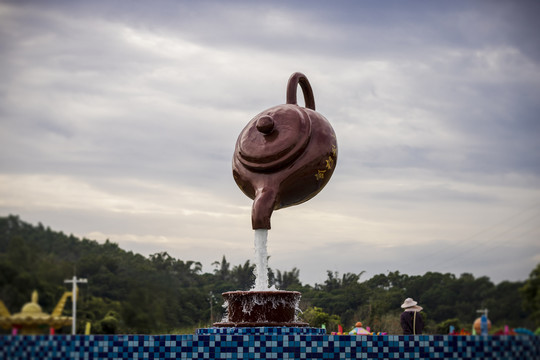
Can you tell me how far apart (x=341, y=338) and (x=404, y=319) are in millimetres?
3240

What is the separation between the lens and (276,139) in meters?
12.7

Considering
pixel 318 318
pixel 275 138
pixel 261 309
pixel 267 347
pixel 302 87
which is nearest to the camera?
pixel 267 347

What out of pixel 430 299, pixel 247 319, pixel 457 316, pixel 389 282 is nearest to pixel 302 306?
pixel 389 282

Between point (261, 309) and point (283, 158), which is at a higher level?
point (283, 158)

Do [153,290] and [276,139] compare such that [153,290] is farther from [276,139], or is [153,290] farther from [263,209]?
[276,139]

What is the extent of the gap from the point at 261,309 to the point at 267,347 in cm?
114

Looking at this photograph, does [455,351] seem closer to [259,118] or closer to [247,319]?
[247,319]

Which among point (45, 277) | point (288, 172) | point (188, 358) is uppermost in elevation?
point (288, 172)

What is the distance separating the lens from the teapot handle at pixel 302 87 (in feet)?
45.1

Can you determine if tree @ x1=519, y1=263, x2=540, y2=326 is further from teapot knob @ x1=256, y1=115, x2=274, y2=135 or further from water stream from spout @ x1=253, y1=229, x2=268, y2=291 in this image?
teapot knob @ x1=256, y1=115, x2=274, y2=135

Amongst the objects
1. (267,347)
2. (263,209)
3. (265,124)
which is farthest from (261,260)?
(265,124)

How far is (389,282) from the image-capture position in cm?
1795

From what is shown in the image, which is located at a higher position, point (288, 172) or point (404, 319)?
point (288, 172)

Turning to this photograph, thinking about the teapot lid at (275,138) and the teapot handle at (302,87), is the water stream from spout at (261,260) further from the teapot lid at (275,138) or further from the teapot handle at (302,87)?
the teapot handle at (302,87)
